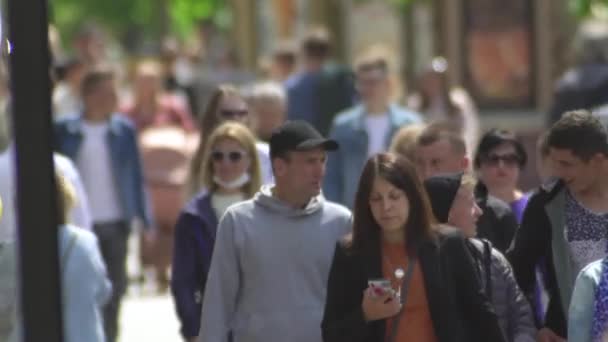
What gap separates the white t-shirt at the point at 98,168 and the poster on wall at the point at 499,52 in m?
8.48

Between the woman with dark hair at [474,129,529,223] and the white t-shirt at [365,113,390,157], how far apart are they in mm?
3335

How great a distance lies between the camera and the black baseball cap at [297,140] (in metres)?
8.56

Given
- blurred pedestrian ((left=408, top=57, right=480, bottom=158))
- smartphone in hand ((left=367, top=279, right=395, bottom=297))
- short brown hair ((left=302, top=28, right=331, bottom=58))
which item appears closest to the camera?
smartphone in hand ((left=367, top=279, right=395, bottom=297))

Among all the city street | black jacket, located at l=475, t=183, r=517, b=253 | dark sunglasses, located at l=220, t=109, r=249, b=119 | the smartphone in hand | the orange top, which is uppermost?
dark sunglasses, located at l=220, t=109, r=249, b=119

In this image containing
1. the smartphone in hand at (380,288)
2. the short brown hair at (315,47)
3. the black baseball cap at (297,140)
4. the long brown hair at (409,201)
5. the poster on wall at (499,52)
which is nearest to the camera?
the smartphone in hand at (380,288)

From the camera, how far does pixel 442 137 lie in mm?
10109

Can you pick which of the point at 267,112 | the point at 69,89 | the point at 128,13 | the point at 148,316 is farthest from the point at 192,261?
the point at 128,13

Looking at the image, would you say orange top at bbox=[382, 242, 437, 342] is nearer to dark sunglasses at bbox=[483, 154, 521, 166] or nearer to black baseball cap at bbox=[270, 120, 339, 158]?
black baseball cap at bbox=[270, 120, 339, 158]

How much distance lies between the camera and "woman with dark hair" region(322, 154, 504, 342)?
775cm

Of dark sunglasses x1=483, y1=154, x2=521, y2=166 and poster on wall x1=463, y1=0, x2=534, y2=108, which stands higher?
poster on wall x1=463, y1=0, x2=534, y2=108

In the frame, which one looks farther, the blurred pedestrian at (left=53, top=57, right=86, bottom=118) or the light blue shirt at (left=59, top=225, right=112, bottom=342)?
the blurred pedestrian at (left=53, top=57, right=86, bottom=118)

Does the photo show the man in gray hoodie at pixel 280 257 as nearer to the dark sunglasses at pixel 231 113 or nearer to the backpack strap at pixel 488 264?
the backpack strap at pixel 488 264

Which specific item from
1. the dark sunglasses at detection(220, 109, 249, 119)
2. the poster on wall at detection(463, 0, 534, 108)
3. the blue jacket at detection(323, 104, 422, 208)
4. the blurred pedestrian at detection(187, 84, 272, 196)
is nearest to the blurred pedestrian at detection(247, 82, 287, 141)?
the blue jacket at detection(323, 104, 422, 208)

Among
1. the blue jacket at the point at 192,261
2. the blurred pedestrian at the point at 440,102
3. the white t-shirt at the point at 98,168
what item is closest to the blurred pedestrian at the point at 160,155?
the blurred pedestrian at the point at 440,102
